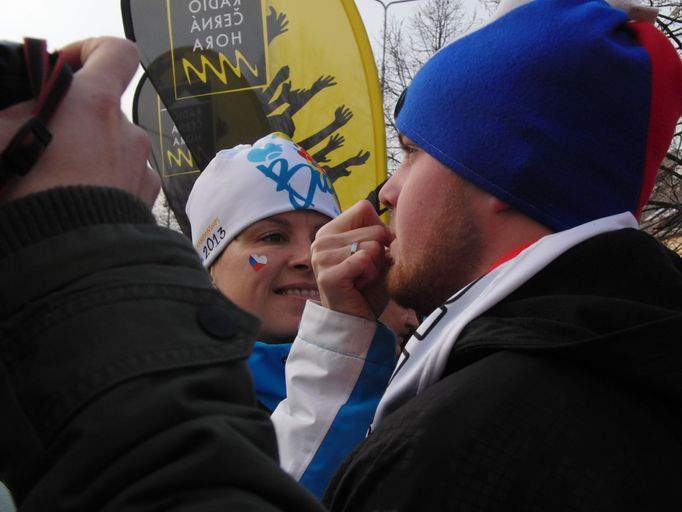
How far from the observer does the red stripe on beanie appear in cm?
165

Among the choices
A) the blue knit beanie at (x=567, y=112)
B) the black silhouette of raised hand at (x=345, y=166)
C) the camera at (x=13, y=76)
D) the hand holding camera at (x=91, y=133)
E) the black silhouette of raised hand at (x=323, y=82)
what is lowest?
the black silhouette of raised hand at (x=345, y=166)

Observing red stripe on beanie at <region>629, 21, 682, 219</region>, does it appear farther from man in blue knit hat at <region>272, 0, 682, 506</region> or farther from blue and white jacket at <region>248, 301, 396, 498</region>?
blue and white jacket at <region>248, 301, 396, 498</region>

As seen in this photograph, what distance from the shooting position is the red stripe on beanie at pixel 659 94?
1646mm

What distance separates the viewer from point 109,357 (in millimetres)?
→ 703

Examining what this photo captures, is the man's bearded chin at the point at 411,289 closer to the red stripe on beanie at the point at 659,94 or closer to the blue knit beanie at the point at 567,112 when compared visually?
the blue knit beanie at the point at 567,112

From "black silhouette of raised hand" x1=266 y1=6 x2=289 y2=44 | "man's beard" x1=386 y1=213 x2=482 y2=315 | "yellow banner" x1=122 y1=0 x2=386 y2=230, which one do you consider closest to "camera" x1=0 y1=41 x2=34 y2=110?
"man's beard" x1=386 y1=213 x2=482 y2=315

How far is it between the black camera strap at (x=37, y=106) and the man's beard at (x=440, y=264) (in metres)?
1.00

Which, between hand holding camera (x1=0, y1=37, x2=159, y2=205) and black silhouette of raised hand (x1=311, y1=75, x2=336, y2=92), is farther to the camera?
black silhouette of raised hand (x1=311, y1=75, x2=336, y2=92)

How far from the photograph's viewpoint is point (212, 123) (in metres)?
4.15

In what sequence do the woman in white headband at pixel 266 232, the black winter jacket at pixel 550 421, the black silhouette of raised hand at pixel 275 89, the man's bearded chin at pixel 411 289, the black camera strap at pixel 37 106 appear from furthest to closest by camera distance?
the black silhouette of raised hand at pixel 275 89, the woman in white headband at pixel 266 232, the man's bearded chin at pixel 411 289, the black winter jacket at pixel 550 421, the black camera strap at pixel 37 106

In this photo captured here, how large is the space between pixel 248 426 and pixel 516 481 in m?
0.50

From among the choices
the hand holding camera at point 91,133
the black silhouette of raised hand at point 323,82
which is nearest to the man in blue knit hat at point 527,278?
the hand holding camera at point 91,133

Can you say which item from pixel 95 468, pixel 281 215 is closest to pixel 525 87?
pixel 95 468

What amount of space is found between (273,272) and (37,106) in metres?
2.04
